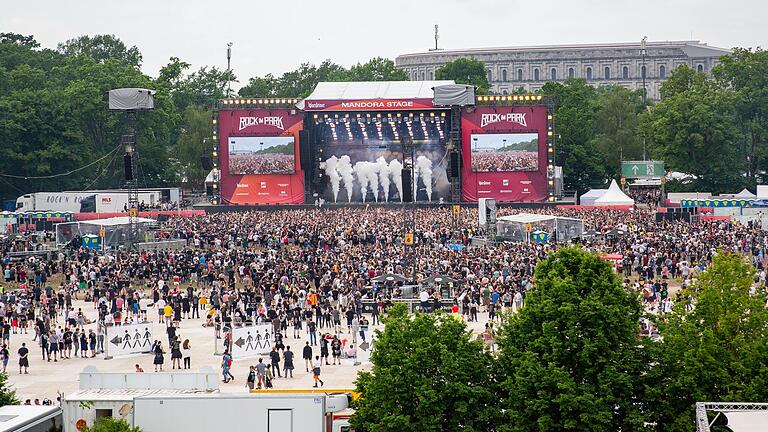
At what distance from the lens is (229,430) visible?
20.1m

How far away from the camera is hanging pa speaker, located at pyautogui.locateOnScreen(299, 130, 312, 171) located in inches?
2849

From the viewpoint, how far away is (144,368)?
3141 cm

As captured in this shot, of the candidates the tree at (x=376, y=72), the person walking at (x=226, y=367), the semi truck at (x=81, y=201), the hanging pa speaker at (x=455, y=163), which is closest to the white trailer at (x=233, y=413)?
the person walking at (x=226, y=367)

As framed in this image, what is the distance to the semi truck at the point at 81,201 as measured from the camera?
75188 millimetres

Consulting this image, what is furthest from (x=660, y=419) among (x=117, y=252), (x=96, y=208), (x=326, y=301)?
(x=96, y=208)

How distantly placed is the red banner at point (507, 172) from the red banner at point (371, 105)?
289 cm

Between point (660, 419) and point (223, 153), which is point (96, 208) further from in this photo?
point (660, 419)

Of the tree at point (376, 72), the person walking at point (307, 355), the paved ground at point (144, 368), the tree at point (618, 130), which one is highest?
the tree at point (376, 72)

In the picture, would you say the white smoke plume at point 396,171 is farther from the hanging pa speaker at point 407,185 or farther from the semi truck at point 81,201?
the hanging pa speaker at point 407,185

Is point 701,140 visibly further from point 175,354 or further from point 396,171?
point 175,354

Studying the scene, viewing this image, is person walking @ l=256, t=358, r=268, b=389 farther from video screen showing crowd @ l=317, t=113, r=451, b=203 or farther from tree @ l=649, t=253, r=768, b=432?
video screen showing crowd @ l=317, t=113, r=451, b=203

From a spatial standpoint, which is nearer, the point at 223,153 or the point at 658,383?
the point at 658,383

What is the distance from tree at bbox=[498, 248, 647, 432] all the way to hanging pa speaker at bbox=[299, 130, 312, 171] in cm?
5081

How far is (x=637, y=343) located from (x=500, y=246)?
29.1 metres
